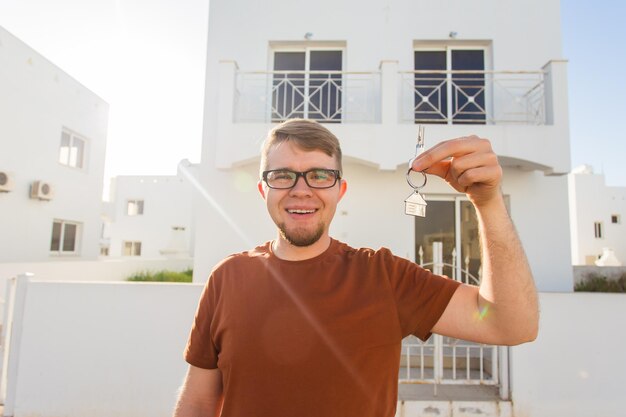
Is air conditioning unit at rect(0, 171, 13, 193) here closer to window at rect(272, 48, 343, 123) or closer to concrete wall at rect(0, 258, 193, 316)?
concrete wall at rect(0, 258, 193, 316)

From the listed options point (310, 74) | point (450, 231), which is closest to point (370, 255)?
point (450, 231)

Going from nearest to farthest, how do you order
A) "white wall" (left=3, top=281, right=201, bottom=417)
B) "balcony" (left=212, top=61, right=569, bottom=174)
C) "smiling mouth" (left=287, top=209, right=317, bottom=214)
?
"smiling mouth" (left=287, top=209, right=317, bottom=214), "white wall" (left=3, top=281, right=201, bottom=417), "balcony" (left=212, top=61, right=569, bottom=174)

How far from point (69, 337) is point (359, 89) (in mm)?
6217

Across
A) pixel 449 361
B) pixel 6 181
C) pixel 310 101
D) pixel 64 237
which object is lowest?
pixel 449 361

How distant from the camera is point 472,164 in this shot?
1241 mm

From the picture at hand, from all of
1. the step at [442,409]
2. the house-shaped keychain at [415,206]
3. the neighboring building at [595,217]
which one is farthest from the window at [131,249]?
the neighboring building at [595,217]

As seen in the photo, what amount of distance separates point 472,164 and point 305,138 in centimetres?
65

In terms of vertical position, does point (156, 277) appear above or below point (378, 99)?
below

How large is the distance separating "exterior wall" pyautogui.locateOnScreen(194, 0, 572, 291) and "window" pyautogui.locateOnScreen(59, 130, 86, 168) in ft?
21.9

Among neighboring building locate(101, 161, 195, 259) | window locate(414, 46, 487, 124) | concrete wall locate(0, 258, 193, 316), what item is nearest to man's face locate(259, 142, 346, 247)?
concrete wall locate(0, 258, 193, 316)

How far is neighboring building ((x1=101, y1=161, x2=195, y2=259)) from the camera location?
22.2 m

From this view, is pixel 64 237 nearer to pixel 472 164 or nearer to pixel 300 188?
pixel 300 188

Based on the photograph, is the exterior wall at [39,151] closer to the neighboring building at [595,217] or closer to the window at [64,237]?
the window at [64,237]

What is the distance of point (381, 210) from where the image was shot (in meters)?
7.24
